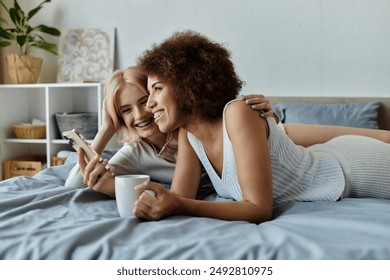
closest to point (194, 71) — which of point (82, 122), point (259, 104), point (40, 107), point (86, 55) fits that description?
point (259, 104)

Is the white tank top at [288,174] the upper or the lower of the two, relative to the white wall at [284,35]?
lower

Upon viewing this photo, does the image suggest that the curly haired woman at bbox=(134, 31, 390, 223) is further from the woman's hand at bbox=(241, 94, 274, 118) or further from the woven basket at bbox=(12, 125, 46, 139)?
the woven basket at bbox=(12, 125, 46, 139)

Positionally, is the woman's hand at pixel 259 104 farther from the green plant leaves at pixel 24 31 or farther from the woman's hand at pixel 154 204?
the green plant leaves at pixel 24 31

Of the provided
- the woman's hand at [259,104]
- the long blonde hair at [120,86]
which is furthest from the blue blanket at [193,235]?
the long blonde hair at [120,86]

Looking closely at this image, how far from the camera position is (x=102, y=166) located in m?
1.33

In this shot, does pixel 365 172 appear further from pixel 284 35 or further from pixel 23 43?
pixel 23 43

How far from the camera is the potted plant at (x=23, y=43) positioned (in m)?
3.18

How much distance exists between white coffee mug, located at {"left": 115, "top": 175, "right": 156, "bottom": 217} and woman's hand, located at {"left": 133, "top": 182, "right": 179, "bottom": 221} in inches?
0.5

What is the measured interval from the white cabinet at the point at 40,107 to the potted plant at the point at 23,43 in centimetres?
9

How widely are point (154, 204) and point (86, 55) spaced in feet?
8.15

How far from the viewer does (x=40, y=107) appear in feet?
11.6

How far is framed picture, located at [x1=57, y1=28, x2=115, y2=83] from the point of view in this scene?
3279mm
